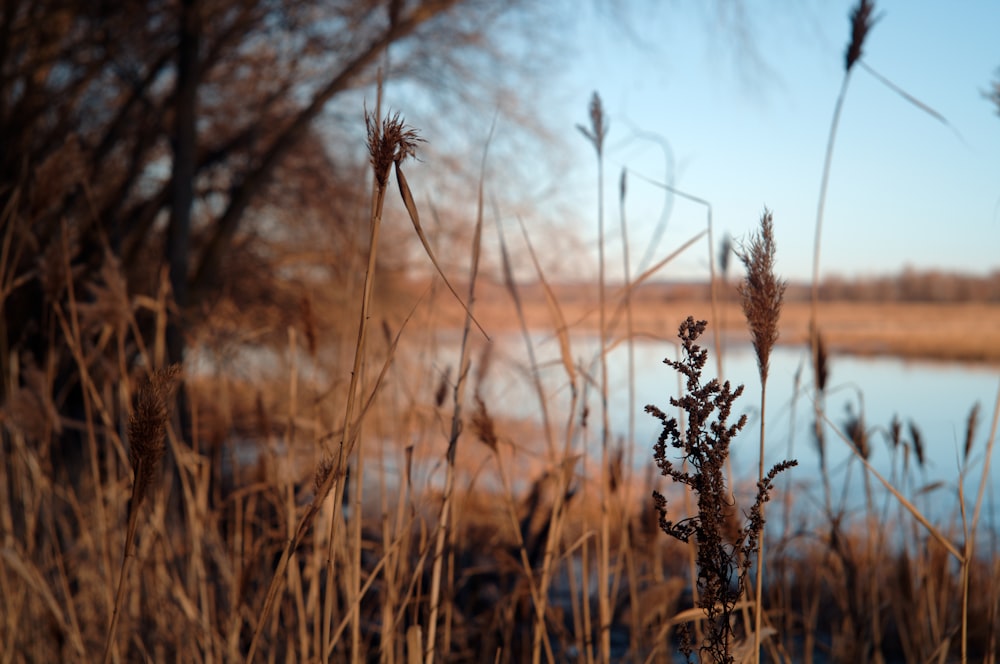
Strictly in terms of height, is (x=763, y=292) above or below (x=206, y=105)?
below

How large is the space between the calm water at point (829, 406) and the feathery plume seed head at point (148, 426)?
0.67m

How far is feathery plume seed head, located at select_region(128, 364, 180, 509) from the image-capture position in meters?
0.60

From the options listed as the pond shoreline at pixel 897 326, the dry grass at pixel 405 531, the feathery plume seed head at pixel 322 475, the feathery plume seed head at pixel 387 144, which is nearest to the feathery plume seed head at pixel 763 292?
the dry grass at pixel 405 531

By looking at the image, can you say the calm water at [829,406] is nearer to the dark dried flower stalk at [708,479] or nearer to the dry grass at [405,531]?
the dry grass at [405,531]

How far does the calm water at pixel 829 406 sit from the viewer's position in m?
1.56

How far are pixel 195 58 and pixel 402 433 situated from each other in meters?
3.08

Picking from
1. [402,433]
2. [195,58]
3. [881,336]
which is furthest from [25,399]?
[881,336]

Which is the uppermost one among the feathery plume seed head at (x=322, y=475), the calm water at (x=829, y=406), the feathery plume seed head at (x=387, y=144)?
the feathery plume seed head at (x=387, y=144)

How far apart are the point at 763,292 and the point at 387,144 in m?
0.31

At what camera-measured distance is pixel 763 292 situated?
62 cm

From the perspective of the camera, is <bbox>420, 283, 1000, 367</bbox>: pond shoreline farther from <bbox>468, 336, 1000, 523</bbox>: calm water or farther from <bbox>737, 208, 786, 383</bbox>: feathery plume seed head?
<bbox>737, 208, 786, 383</bbox>: feathery plume seed head

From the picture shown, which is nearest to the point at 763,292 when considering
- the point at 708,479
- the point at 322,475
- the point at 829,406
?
the point at 708,479

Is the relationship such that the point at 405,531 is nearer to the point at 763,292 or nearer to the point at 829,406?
the point at 763,292

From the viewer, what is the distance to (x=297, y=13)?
4.59m
